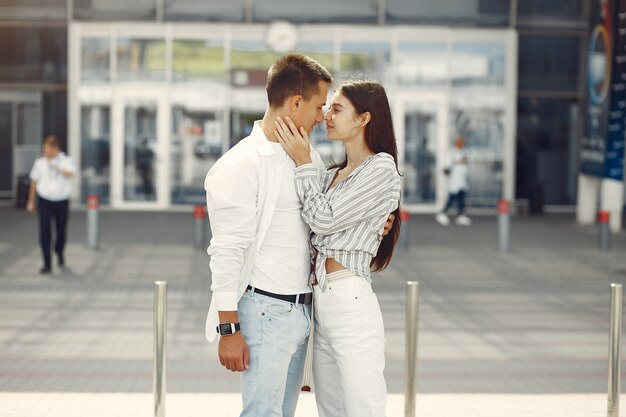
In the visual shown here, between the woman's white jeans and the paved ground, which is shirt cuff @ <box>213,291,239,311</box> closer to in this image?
the woman's white jeans

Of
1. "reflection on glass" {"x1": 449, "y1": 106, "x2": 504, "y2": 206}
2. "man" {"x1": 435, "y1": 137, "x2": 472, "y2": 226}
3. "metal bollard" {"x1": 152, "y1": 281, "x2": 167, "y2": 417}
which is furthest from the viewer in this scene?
"reflection on glass" {"x1": 449, "y1": 106, "x2": 504, "y2": 206}

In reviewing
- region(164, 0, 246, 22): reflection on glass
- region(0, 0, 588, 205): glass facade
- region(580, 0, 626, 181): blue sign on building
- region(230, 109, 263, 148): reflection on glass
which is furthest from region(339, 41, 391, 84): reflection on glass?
region(580, 0, 626, 181): blue sign on building

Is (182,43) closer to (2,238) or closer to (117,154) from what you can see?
(117,154)

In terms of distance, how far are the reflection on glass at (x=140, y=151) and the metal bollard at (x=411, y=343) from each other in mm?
18766

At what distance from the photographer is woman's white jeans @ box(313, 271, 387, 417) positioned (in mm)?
4414

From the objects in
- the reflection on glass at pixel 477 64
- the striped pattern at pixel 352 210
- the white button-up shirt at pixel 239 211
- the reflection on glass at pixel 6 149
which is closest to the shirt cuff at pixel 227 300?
the white button-up shirt at pixel 239 211

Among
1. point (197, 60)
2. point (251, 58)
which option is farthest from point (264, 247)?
point (197, 60)

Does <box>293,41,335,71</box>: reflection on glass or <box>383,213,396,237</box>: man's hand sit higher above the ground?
<box>293,41,335,71</box>: reflection on glass

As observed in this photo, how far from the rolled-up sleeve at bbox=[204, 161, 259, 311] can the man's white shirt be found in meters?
10.0

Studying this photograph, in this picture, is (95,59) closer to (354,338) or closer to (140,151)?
(140,151)

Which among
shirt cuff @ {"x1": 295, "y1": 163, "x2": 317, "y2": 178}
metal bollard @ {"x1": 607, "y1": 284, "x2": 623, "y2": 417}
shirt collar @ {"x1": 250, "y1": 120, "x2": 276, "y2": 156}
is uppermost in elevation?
shirt collar @ {"x1": 250, "y1": 120, "x2": 276, "y2": 156}

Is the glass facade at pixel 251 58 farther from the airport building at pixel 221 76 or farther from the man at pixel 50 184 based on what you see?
the man at pixel 50 184

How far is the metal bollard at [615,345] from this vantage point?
5.79m

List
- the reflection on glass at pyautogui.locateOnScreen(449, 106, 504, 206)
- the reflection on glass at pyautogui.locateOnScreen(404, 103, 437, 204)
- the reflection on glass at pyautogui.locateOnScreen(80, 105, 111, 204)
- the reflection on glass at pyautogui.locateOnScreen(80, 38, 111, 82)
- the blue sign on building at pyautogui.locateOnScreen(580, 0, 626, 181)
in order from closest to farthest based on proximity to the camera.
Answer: the blue sign on building at pyautogui.locateOnScreen(580, 0, 626, 181), the reflection on glass at pyautogui.locateOnScreen(80, 38, 111, 82), the reflection on glass at pyautogui.locateOnScreen(80, 105, 111, 204), the reflection on glass at pyautogui.locateOnScreen(404, 103, 437, 204), the reflection on glass at pyautogui.locateOnScreen(449, 106, 504, 206)
